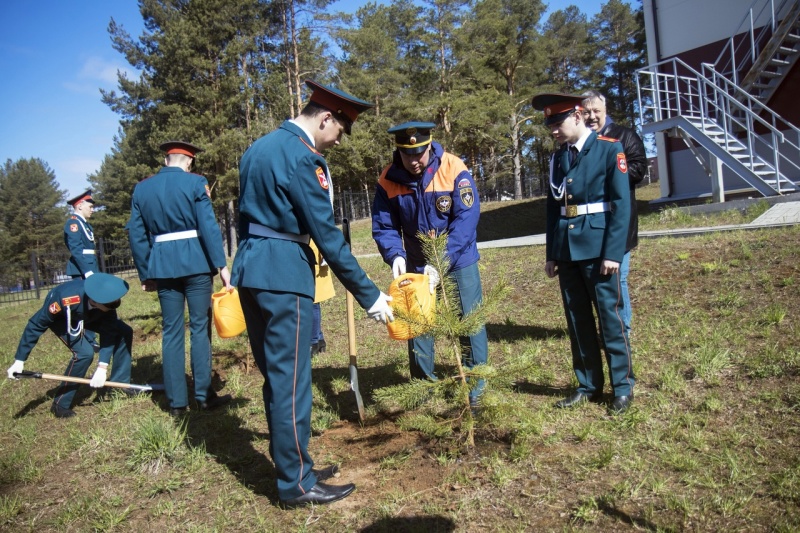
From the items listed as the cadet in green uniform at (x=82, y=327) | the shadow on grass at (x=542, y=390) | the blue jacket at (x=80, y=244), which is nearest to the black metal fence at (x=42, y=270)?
the blue jacket at (x=80, y=244)

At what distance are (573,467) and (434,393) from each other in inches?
31.6

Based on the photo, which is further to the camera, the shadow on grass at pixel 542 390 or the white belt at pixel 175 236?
the white belt at pixel 175 236

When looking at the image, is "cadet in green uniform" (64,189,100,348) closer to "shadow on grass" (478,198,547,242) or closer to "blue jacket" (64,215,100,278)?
"blue jacket" (64,215,100,278)

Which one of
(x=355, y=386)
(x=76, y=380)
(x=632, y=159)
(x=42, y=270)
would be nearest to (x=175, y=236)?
(x=76, y=380)

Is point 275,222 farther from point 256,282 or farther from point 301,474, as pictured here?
point 301,474

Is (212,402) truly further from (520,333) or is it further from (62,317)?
(520,333)

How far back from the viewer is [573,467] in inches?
113

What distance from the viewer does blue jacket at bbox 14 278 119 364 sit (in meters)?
4.69

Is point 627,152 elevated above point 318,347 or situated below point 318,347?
above

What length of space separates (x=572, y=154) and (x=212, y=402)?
339cm

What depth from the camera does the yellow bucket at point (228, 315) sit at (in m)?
4.29

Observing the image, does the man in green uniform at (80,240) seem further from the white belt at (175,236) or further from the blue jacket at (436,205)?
the blue jacket at (436,205)

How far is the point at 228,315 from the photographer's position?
430 cm

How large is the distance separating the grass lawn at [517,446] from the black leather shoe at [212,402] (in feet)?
0.31
